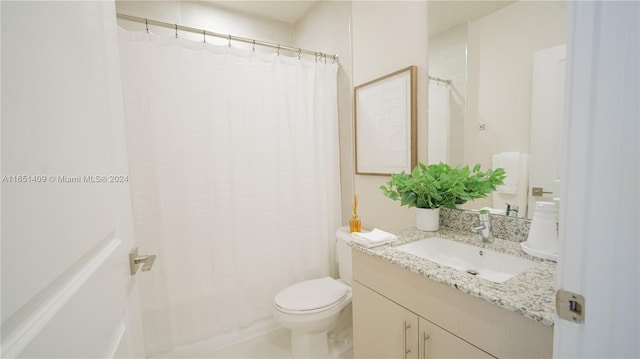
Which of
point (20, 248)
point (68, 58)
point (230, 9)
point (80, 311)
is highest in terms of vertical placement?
point (230, 9)

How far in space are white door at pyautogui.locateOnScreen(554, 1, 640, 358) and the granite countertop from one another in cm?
25

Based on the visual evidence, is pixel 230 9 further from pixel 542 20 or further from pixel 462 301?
pixel 462 301

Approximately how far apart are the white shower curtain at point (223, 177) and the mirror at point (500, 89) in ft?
2.80

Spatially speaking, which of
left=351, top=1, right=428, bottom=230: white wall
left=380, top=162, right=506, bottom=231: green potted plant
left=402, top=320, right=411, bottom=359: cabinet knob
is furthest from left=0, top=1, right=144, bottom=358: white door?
left=351, top=1, right=428, bottom=230: white wall

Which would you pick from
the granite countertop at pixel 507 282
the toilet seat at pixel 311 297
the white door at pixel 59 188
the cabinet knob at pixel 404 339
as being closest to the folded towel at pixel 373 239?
the granite countertop at pixel 507 282

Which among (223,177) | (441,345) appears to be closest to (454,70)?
(441,345)

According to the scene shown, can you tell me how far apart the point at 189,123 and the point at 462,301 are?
1.63m


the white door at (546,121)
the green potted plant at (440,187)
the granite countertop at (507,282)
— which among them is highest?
the white door at (546,121)

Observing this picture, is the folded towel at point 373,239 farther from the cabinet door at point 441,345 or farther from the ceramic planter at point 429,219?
the cabinet door at point 441,345

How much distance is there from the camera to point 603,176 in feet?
1.24

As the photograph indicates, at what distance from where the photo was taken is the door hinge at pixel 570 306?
0.41 metres

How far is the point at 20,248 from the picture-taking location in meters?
0.32

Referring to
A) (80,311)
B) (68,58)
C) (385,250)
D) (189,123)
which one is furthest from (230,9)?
(80,311)

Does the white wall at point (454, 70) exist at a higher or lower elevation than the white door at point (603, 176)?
higher
